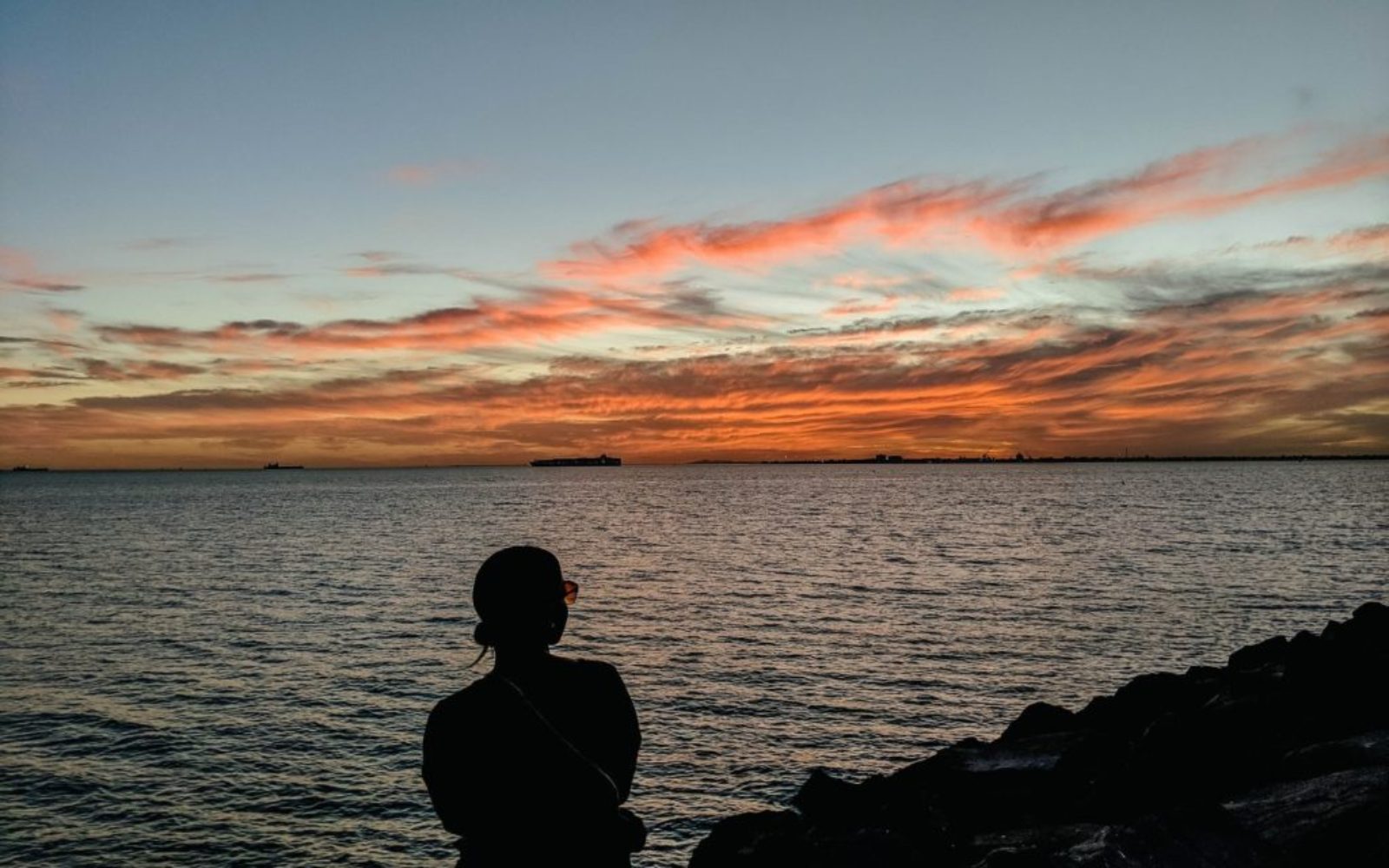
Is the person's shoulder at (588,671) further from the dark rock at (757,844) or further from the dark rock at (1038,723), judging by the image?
the dark rock at (1038,723)

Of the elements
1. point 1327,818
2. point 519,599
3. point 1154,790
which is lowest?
point 1154,790

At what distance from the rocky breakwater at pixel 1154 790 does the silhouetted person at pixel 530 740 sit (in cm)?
596

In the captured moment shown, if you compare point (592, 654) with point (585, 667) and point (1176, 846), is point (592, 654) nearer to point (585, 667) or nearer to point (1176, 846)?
point (1176, 846)

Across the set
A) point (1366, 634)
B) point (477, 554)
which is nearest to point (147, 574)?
point (477, 554)

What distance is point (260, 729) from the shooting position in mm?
24094

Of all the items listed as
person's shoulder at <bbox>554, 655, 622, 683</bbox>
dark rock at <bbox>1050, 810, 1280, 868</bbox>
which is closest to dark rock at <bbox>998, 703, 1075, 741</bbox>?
dark rock at <bbox>1050, 810, 1280, 868</bbox>

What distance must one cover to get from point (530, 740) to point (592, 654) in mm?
30910

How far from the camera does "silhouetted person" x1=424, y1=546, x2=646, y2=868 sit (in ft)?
12.7

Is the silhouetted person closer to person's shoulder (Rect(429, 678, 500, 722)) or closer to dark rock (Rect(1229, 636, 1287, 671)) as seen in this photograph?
person's shoulder (Rect(429, 678, 500, 722))

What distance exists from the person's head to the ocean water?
1378cm

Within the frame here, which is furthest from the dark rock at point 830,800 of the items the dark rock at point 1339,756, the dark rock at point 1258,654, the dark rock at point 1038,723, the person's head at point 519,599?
the person's head at point 519,599

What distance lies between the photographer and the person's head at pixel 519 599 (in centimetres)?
389

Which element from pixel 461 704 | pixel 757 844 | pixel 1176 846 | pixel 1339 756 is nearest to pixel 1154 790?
pixel 1339 756

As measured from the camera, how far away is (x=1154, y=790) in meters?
12.5
